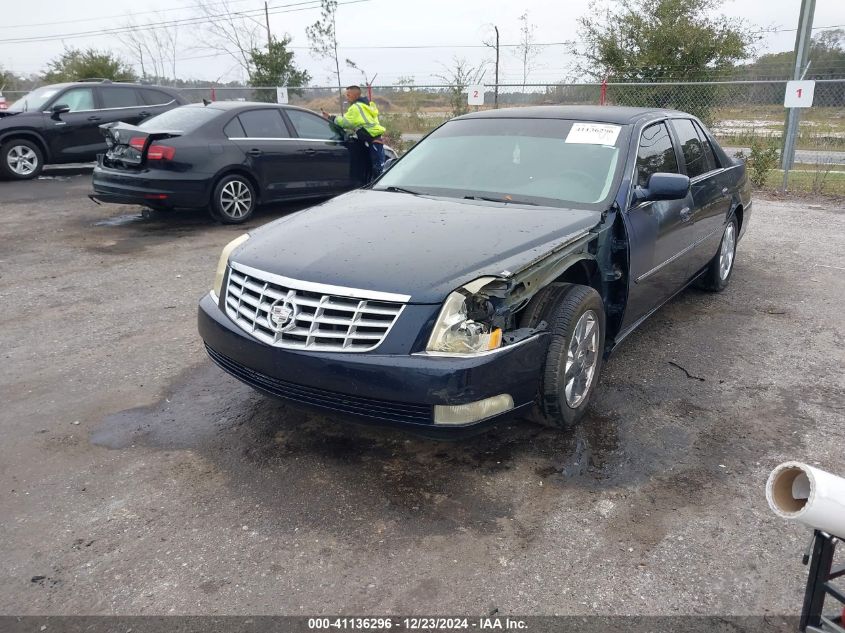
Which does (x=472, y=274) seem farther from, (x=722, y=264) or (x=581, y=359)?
(x=722, y=264)

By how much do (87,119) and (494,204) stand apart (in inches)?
415

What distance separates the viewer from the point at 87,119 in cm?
1190

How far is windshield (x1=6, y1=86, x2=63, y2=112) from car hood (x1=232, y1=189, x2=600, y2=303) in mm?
10002

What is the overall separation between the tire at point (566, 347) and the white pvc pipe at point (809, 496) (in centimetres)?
155

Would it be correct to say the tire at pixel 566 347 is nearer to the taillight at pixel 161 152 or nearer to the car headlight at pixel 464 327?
the car headlight at pixel 464 327

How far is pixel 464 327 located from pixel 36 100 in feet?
38.6

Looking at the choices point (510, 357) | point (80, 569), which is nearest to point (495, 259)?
point (510, 357)

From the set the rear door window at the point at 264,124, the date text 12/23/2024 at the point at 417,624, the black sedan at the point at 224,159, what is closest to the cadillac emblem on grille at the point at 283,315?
the date text 12/23/2024 at the point at 417,624

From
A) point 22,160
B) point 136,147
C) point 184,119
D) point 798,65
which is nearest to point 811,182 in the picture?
point 798,65

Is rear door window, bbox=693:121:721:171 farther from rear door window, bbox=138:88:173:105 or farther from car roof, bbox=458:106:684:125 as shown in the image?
rear door window, bbox=138:88:173:105

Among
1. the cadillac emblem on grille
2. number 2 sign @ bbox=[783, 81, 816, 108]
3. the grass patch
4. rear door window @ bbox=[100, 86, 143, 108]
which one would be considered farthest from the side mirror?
rear door window @ bbox=[100, 86, 143, 108]

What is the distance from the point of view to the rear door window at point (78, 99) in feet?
38.5

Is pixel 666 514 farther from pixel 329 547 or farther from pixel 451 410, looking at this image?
pixel 329 547

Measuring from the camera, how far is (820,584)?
68.6 inches
